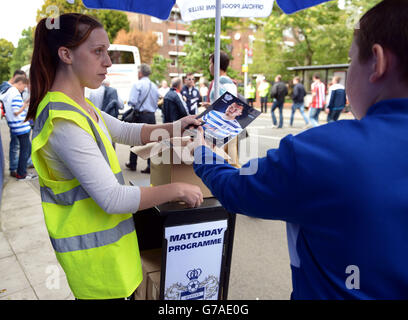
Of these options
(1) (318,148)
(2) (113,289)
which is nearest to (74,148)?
(2) (113,289)

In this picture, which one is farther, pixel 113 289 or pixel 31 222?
pixel 31 222

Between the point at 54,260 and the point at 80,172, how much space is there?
2.38 m

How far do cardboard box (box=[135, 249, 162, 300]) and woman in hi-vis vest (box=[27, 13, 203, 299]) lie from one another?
532 millimetres

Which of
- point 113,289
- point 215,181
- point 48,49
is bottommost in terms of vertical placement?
point 113,289

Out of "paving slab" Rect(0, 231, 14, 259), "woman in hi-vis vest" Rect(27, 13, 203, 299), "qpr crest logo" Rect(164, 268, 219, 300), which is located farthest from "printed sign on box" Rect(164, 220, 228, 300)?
"paving slab" Rect(0, 231, 14, 259)

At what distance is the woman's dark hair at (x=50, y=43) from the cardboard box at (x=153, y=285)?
108 centimetres

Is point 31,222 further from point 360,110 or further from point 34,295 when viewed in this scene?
point 360,110

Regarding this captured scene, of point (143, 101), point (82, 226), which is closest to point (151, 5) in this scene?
point (82, 226)

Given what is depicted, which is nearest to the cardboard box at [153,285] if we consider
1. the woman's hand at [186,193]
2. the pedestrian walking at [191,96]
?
the woman's hand at [186,193]

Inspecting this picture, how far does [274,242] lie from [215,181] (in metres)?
2.81

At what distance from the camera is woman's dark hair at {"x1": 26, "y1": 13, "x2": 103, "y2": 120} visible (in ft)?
4.16

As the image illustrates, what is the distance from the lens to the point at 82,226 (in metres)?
1.27

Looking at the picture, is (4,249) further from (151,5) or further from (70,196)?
(151,5)
